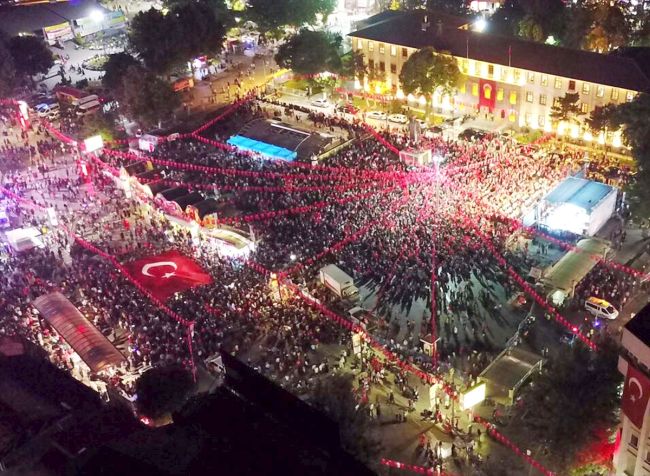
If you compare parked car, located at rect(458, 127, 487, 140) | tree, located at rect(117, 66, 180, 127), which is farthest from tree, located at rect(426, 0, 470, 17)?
tree, located at rect(117, 66, 180, 127)

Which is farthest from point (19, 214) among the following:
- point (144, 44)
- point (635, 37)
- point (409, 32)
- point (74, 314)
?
point (635, 37)

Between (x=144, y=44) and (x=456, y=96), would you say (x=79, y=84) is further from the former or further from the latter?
(x=456, y=96)

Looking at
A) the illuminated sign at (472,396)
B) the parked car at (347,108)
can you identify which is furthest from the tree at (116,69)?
the illuminated sign at (472,396)

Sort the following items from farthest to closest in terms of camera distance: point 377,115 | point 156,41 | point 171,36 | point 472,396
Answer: point 171,36
point 156,41
point 377,115
point 472,396

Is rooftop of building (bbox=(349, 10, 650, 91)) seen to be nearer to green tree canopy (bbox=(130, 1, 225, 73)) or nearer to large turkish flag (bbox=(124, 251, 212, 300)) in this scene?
green tree canopy (bbox=(130, 1, 225, 73))

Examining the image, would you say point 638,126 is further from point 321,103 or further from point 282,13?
point 282,13

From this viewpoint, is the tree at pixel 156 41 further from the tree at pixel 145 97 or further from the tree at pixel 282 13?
the tree at pixel 282 13

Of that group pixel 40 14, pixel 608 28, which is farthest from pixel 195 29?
pixel 608 28
